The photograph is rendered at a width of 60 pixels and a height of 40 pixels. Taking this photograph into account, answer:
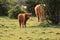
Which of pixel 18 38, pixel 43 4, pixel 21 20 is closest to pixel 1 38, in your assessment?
pixel 18 38

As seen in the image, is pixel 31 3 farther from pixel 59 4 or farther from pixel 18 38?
pixel 18 38

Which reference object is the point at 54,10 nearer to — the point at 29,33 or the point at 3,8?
the point at 29,33

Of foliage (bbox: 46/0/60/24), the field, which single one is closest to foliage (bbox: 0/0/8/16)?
foliage (bbox: 46/0/60/24)

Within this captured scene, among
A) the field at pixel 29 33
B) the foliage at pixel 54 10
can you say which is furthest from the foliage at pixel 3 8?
the field at pixel 29 33

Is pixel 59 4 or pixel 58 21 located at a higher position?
pixel 59 4

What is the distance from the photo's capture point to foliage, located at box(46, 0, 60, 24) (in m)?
19.6

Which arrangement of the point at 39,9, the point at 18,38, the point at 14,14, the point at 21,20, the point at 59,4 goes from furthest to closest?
the point at 14,14, the point at 39,9, the point at 59,4, the point at 21,20, the point at 18,38

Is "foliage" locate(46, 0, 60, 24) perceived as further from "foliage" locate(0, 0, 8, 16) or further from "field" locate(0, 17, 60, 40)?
"foliage" locate(0, 0, 8, 16)

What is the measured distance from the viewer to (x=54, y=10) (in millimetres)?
19766

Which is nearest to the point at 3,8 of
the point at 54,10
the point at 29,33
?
the point at 54,10

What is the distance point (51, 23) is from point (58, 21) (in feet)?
1.86

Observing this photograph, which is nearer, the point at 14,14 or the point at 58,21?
the point at 58,21

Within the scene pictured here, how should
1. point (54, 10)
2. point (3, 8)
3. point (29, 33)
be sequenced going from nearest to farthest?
point (29, 33)
point (54, 10)
point (3, 8)

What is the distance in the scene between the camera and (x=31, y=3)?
32500 mm
